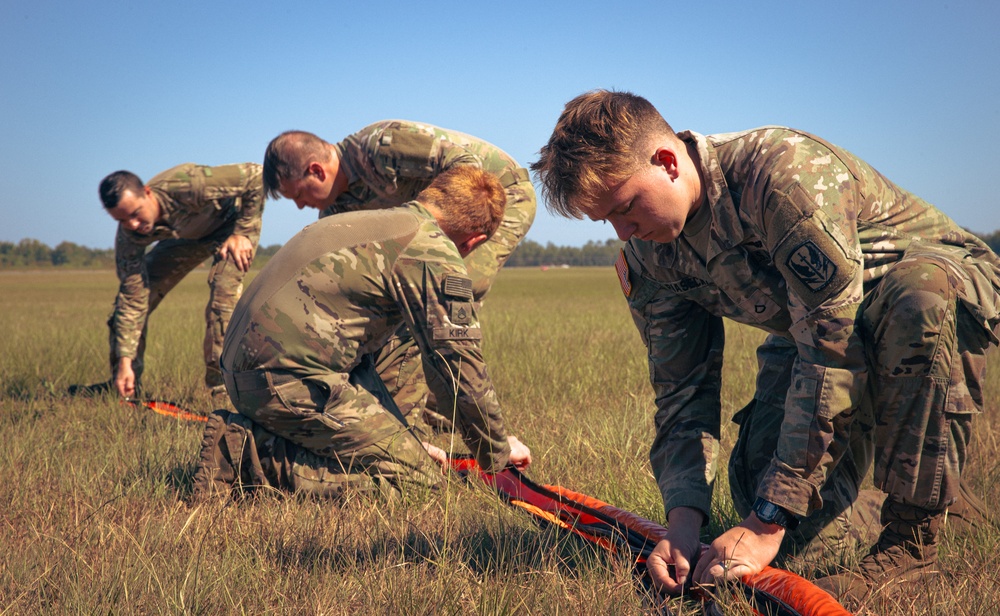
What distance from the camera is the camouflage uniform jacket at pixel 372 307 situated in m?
3.14

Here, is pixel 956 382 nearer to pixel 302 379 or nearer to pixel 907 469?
pixel 907 469

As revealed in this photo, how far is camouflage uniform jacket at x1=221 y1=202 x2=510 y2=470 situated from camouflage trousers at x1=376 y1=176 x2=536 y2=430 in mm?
908

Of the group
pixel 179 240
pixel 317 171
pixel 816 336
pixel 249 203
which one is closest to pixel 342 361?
pixel 317 171

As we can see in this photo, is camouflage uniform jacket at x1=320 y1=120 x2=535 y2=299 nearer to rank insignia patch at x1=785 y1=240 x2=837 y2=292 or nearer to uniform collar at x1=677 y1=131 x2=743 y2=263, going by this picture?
uniform collar at x1=677 y1=131 x2=743 y2=263

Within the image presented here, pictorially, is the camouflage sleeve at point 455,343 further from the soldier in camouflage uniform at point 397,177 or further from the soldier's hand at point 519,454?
the soldier in camouflage uniform at point 397,177

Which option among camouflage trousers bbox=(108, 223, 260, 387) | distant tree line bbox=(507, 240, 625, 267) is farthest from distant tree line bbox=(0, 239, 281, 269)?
camouflage trousers bbox=(108, 223, 260, 387)

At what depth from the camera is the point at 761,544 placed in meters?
1.99

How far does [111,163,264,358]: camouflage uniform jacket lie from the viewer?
5840 millimetres

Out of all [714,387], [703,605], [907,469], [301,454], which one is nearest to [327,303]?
[301,454]

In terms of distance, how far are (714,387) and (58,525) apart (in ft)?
7.88

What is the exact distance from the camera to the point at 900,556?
2316 mm

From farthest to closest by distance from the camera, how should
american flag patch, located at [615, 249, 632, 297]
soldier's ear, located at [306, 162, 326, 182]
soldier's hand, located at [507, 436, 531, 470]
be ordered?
soldier's ear, located at [306, 162, 326, 182] → soldier's hand, located at [507, 436, 531, 470] → american flag patch, located at [615, 249, 632, 297]

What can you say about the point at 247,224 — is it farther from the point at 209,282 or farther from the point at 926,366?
the point at 926,366

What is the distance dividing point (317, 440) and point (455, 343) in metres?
0.76
